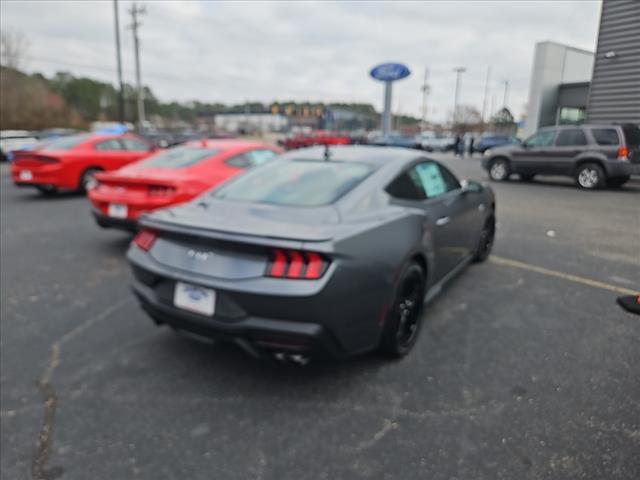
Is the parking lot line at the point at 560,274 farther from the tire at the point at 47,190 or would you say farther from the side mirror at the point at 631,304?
the tire at the point at 47,190

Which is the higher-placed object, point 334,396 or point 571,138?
point 571,138

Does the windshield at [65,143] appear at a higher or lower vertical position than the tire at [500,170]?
higher

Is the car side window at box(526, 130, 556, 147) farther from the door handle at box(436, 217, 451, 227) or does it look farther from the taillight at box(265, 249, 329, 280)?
the taillight at box(265, 249, 329, 280)

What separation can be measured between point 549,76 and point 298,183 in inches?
1050

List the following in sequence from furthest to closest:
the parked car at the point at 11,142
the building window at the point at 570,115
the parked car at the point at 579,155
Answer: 1. the building window at the point at 570,115
2. the parked car at the point at 11,142
3. the parked car at the point at 579,155

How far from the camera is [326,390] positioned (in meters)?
2.68

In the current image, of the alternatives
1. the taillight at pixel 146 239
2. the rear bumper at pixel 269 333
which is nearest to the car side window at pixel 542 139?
the rear bumper at pixel 269 333

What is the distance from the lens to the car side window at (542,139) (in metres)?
12.5

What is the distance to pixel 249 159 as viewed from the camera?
668 centimetres

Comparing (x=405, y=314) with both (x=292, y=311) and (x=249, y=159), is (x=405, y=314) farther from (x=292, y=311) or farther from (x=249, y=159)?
(x=249, y=159)

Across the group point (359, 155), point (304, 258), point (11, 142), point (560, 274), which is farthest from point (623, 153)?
point (11, 142)

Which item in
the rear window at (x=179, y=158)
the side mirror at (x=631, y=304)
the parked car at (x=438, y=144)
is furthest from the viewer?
the parked car at (x=438, y=144)

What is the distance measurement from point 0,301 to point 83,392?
199 centimetres

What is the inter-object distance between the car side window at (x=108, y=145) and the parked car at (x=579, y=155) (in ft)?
34.9
